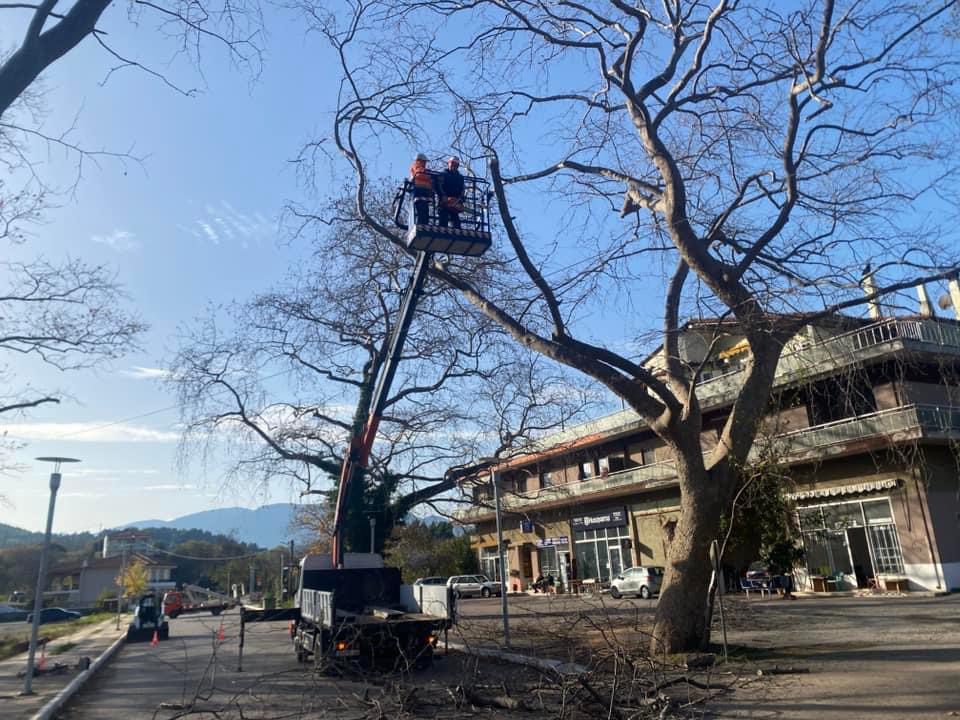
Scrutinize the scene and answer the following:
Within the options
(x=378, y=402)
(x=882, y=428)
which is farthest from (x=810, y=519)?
(x=378, y=402)

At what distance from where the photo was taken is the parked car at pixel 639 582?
95.8 feet

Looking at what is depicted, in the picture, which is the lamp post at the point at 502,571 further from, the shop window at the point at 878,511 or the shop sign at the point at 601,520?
the shop sign at the point at 601,520

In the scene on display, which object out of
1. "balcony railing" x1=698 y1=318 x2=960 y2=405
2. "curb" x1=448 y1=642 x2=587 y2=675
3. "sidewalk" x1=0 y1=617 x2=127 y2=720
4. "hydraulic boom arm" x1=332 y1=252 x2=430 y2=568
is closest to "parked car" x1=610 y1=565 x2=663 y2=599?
"balcony railing" x1=698 y1=318 x2=960 y2=405

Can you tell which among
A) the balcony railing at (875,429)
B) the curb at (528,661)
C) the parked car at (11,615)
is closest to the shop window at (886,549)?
the balcony railing at (875,429)

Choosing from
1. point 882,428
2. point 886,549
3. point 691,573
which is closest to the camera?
point 691,573

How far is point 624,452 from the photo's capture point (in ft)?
124

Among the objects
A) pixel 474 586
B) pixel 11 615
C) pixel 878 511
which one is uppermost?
pixel 878 511

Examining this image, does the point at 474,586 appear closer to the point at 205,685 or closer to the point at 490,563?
the point at 490,563

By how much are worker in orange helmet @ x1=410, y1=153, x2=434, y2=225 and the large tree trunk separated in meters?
6.06

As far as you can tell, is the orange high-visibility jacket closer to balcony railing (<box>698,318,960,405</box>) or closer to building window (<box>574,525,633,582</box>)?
balcony railing (<box>698,318,960,405</box>)

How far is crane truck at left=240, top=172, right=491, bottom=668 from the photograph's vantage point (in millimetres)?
12188

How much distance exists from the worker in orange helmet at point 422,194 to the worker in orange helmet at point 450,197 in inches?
7.1

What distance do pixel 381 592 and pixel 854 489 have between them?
58.1 feet

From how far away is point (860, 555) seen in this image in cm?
2539
